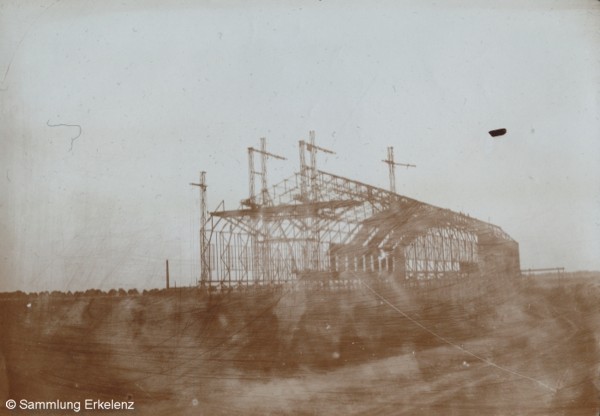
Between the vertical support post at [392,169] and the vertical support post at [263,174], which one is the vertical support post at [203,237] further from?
the vertical support post at [392,169]

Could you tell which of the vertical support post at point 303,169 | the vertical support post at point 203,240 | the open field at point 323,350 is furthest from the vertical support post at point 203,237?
the vertical support post at point 303,169

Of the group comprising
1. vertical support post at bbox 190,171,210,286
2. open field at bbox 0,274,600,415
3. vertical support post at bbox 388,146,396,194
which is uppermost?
vertical support post at bbox 388,146,396,194

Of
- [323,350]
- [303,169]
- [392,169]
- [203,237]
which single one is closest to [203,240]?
[203,237]

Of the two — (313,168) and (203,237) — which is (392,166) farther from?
(203,237)

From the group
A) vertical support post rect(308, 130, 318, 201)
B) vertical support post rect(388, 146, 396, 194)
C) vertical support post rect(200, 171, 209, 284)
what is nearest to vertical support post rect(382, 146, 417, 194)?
vertical support post rect(388, 146, 396, 194)

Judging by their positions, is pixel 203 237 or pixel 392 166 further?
pixel 203 237

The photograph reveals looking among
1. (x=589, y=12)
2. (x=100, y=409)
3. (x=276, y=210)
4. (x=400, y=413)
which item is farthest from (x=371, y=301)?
(x=589, y=12)

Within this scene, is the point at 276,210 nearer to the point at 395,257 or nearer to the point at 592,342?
the point at 395,257

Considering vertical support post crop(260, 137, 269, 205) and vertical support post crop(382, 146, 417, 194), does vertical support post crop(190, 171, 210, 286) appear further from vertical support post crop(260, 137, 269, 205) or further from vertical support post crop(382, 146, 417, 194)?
vertical support post crop(382, 146, 417, 194)

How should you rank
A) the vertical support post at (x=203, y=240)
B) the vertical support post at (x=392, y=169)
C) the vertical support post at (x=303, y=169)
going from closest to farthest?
the vertical support post at (x=392, y=169), the vertical support post at (x=303, y=169), the vertical support post at (x=203, y=240)
